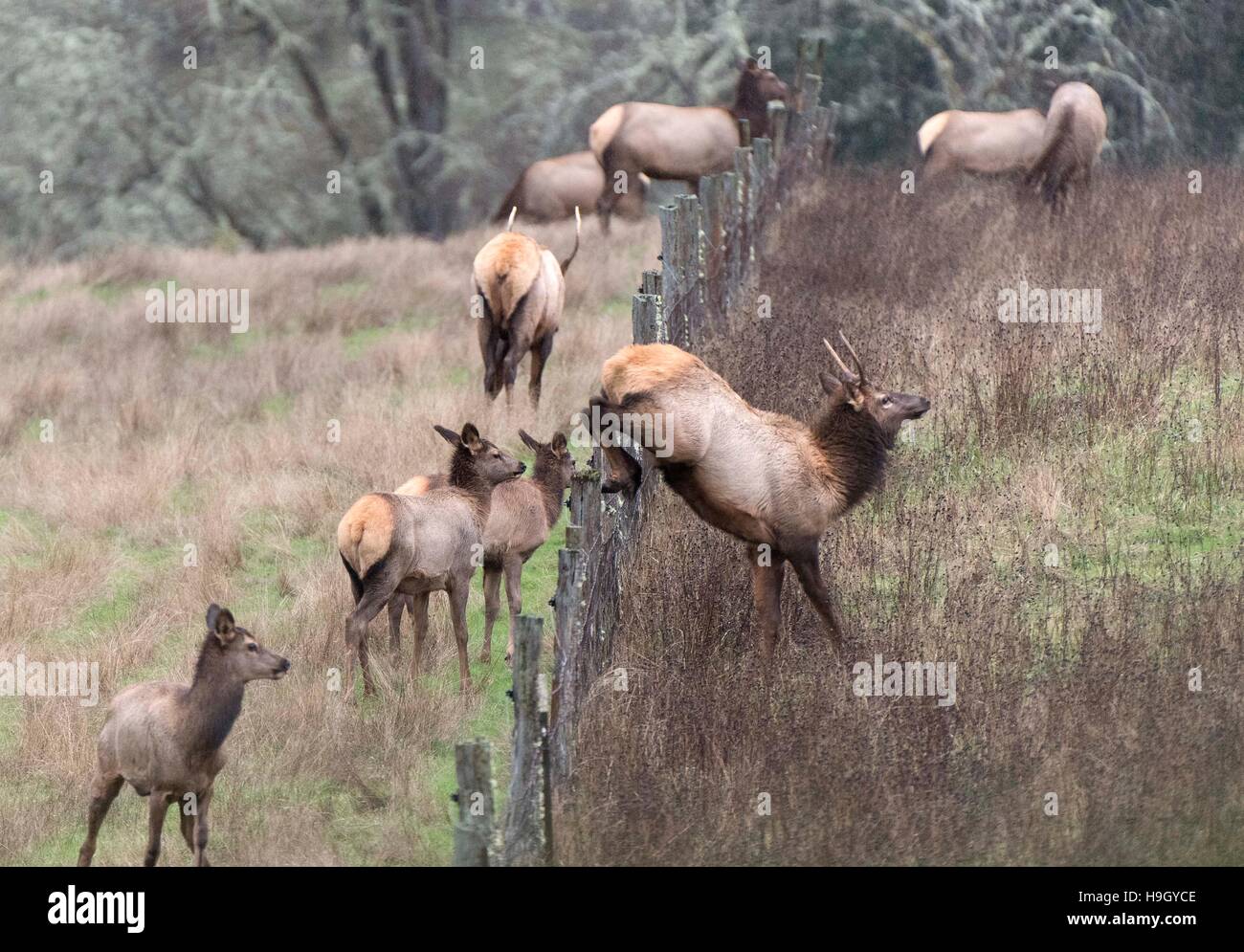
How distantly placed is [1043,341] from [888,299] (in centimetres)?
182

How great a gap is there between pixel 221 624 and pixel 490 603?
2304mm

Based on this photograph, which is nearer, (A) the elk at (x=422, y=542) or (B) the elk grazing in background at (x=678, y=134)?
(A) the elk at (x=422, y=542)

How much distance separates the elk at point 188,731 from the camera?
19.3ft

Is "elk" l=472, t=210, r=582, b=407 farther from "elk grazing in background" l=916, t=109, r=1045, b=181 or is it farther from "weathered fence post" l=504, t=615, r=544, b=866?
"elk grazing in background" l=916, t=109, r=1045, b=181

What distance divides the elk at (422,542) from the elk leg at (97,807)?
1.40 meters

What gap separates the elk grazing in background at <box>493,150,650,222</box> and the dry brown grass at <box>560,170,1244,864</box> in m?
9.20

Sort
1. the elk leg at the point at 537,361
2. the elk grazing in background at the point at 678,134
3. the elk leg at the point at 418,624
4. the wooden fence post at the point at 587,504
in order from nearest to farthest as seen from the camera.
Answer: the wooden fence post at the point at 587,504, the elk leg at the point at 418,624, the elk leg at the point at 537,361, the elk grazing in background at the point at 678,134

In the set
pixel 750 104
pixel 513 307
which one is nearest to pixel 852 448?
pixel 513 307

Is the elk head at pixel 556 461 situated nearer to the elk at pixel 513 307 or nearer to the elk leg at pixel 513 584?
the elk leg at pixel 513 584

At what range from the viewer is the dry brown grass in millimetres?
5617

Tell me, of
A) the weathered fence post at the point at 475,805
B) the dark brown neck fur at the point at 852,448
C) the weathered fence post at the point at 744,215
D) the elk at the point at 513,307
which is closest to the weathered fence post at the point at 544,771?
the weathered fence post at the point at 475,805

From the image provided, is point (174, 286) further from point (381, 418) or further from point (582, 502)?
point (582, 502)

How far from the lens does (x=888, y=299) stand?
38.6ft

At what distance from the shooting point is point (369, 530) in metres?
7.28
